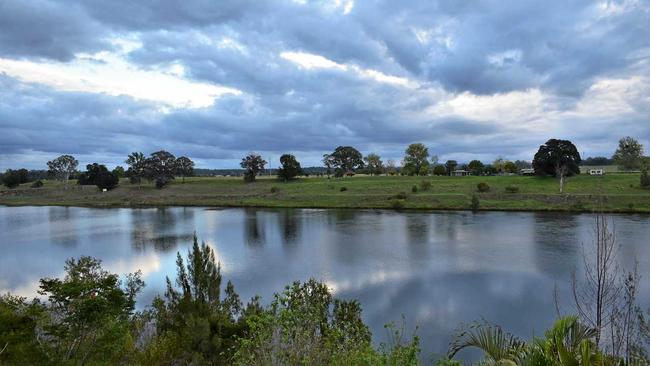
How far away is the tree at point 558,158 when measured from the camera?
83306 mm

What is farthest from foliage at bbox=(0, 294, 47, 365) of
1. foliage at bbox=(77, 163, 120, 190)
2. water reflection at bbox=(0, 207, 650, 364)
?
foliage at bbox=(77, 163, 120, 190)

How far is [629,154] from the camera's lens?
9875cm

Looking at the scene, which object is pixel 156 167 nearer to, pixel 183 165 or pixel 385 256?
pixel 183 165

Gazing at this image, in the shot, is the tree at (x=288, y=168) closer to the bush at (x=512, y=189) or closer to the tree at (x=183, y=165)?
the tree at (x=183, y=165)

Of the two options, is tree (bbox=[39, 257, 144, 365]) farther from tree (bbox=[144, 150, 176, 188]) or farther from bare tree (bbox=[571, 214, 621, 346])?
tree (bbox=[144, 150, 176, 188])

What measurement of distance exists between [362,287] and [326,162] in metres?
115

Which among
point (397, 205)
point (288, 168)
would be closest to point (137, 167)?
point (288, 168)

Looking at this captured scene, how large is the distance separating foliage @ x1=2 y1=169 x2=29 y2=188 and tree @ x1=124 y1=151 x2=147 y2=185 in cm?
4354

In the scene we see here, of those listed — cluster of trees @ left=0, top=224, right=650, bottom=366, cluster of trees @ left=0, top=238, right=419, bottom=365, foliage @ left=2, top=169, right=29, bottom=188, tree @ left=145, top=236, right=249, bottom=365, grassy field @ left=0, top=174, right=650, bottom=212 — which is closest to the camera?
cluster of trees @ left=0, top=224, right=650, bottom=366

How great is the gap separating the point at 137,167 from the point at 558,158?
102582mm

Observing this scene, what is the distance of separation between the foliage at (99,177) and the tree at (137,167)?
4696mm

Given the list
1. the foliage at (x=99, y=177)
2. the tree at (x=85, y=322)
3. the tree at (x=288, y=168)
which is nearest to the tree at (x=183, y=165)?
the foliage at (x=99, y=177)

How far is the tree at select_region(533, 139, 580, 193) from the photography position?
8331cm

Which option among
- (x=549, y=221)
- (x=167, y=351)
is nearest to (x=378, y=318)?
(x=167, y=351)
